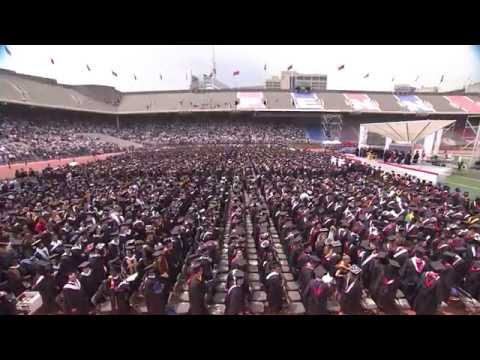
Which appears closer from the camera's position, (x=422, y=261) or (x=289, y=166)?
(x=422, y=261)

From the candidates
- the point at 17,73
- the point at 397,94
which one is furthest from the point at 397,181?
the point at 17,73

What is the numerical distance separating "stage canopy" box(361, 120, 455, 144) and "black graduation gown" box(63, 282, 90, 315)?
2168cm

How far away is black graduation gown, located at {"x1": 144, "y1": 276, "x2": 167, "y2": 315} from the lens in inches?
157

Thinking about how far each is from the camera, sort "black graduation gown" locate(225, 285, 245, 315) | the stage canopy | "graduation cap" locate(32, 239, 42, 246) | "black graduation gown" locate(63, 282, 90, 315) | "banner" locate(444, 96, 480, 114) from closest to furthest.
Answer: "black graduation gown" locate(225, 285, 245, 315) → "black graduation gown" locate(63, 282, 90, 315) → "graduation cap" locate(32, 239, 42, 246) → the stage canopy → "banner" locate(444, 96, 480, 114)

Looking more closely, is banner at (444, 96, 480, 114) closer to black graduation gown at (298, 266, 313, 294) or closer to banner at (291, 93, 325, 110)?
banner at (291, 93, 325, 110)

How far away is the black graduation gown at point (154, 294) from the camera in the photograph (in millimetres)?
3982

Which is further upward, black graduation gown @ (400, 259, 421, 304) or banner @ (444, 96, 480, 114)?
banner @ (444, 96, 480, 114)

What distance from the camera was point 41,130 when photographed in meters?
27.7

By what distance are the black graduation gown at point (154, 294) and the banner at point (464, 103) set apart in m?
48.0

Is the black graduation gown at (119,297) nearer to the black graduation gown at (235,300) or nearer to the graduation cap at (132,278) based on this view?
the graduation cap at (132,278)

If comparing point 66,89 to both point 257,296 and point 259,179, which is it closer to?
point 259,179

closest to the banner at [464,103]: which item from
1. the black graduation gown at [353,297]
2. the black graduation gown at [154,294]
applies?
the black graduation gown at [353,297]

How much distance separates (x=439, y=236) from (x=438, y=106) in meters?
42.6

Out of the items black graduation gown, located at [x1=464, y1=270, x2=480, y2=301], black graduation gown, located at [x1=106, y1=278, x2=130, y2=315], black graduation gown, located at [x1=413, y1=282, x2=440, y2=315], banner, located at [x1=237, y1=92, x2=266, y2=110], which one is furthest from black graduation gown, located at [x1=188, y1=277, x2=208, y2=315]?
banner, located at [x1=237, y1=92, x2=266, y2=110]
